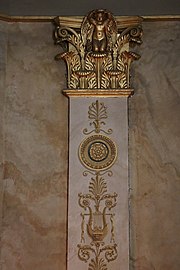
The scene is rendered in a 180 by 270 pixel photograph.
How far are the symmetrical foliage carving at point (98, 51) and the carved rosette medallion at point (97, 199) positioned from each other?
6.1 inches

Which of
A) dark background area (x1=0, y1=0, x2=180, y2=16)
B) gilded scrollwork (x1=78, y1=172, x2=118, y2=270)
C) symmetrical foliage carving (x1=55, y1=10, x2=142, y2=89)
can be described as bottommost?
gilded scrollwork (x1=78, y1=172, x2=118, y2=270)

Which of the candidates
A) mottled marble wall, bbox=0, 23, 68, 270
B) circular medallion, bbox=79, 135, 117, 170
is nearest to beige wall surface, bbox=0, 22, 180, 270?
mottled marble wall, bbox=0, 23, 68, 270

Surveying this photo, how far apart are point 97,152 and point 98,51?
589mm

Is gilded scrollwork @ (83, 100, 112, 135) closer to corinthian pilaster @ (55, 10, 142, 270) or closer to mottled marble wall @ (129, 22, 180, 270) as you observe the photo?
corinthian pilaster @ (55, 10, 142, 270)

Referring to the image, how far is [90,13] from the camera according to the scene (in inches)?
112

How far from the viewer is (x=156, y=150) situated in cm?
277

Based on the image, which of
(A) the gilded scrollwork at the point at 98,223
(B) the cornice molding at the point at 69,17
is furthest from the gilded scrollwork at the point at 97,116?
(B) the cornice molding at the point at 69,17

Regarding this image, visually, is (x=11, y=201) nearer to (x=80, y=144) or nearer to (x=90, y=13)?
(x=80, y=144)

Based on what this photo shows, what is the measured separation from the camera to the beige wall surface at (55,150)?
2670 mm

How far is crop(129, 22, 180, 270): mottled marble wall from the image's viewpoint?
2.66 meters

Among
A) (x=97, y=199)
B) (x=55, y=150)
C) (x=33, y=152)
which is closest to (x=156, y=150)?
(x=97, y=199)

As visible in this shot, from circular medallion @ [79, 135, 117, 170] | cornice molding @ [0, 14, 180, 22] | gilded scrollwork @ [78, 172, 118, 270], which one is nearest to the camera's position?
gilded scrollwork @ [78, 172, 118, 270]

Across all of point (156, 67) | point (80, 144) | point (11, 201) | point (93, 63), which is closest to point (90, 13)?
point (93, 63)

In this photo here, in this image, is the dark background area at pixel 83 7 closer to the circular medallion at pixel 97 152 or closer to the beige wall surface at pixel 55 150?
the beige wall surface at pixel 55 150
